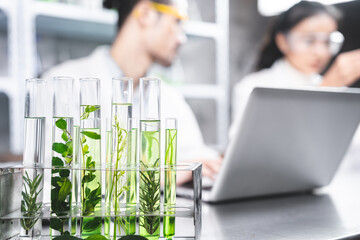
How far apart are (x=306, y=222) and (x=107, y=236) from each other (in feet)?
1.40

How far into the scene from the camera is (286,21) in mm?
3508

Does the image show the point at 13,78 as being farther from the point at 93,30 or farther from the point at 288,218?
the point at 288,218

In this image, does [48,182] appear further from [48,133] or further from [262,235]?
[262,235]

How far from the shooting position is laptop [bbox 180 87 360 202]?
94 cm

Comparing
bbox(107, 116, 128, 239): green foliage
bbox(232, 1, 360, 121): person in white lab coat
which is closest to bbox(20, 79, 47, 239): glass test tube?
bbox(107, 116, 128, 239): green foliage

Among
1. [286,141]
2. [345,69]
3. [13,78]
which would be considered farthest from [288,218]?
[345,69]

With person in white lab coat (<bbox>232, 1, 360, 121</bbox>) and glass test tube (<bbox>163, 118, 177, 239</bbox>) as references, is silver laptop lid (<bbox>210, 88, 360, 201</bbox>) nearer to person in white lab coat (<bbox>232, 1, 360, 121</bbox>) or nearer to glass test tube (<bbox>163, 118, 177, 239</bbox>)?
glass test tube (<bbox>163, 118, 177, 239</bbox>)

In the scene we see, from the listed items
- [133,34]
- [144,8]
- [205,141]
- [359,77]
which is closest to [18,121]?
[133,34]

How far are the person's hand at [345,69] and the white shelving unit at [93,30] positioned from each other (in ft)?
3.24

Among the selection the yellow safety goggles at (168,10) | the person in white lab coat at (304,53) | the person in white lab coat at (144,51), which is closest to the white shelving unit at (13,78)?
the person in white lab coat at (144,51)

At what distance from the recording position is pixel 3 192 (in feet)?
2.07

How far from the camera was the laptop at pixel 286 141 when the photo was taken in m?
0.94

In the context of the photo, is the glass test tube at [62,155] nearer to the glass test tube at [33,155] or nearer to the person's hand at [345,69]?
the glass test tube at [33,155]

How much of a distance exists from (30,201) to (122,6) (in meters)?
2.75
